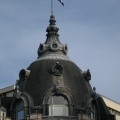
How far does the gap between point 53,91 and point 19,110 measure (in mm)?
4177

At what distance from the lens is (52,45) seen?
6047 centimetres

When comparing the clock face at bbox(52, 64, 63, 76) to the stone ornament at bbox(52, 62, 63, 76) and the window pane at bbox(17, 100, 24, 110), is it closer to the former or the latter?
the stone ornament at bbox(52, 62, 63, 76)

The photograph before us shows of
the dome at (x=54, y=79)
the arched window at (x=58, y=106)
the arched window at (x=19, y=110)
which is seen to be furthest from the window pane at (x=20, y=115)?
the arched window at (x=58, y=106)

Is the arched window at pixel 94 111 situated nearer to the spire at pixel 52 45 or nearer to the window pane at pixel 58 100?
the window pane at pixel 58 100

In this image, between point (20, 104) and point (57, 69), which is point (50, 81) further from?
point (20, 104)

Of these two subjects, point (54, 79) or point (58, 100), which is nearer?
point (58, 100)

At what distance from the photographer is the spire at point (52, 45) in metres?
60.3

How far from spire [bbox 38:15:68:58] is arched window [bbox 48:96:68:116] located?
630 cm

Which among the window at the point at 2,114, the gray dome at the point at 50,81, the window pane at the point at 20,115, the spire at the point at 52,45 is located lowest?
the window pane at the point at 20,115

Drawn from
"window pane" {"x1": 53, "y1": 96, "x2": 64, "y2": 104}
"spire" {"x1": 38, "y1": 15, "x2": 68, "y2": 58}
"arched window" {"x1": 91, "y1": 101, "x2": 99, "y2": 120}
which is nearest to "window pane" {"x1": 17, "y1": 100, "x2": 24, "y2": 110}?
"window pane" {"x1": 53, "y1": 96, "x2": 64, "y2": 104}

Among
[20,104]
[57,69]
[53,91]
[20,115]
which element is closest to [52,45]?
[57,69]

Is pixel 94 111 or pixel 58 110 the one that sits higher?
pixel 94 111

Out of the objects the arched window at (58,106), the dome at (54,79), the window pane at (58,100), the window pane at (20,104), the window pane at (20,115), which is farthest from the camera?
the window pane at (20,104)

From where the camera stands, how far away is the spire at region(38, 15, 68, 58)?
198 ft
